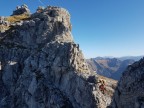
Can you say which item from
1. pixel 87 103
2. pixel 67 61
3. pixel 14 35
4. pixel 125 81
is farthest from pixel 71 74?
pixel 14 35

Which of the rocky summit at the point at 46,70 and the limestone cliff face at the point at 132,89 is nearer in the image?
the limestone cliff face at the point at 132,89

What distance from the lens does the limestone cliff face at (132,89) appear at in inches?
1793

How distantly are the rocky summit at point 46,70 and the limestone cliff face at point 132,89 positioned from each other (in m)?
13.7

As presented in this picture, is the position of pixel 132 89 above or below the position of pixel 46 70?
below

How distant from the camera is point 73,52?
255ft

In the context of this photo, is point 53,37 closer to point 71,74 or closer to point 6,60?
point 6,60

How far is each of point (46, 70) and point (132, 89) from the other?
122 feet

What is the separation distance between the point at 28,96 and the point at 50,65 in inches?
459

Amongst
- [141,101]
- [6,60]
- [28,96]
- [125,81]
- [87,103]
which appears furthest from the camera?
[6,60]

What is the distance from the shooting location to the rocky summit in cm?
6823

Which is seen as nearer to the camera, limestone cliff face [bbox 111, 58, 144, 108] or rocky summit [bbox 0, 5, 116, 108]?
limestone cliff face [bbox 111, 58, 144, 108]

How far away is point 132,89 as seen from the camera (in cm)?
4753

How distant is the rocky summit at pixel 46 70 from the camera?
68225 millimetres

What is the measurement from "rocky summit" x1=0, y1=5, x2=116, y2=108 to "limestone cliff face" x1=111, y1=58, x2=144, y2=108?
13670 mm
